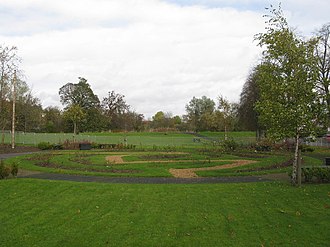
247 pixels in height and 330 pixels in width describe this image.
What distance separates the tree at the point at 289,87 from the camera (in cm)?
1177

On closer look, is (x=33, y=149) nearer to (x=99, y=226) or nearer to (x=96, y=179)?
(x=96, y=179)

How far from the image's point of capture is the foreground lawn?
281 inches

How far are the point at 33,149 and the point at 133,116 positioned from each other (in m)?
55.9

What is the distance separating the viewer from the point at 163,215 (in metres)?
8.60

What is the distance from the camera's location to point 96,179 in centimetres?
1403

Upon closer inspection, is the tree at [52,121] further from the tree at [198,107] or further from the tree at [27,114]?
the tree at [198,107]

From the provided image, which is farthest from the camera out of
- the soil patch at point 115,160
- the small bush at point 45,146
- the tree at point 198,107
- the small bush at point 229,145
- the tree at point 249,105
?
the tree at point 198,107

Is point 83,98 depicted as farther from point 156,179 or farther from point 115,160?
point 156,179

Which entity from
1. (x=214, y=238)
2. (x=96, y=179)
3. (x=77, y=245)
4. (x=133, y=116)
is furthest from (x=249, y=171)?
(x=133, y=116)

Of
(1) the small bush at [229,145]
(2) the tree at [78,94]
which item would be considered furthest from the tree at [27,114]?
(1) the small bush at [229,145]

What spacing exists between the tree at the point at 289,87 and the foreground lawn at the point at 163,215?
2.51 metres

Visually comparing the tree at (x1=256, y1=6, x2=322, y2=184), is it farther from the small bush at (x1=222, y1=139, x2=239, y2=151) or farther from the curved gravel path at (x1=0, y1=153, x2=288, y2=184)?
the small bush at (x1=222, y1=139, x2=239, y2=151)

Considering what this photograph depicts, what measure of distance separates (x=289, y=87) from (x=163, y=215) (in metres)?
7.25

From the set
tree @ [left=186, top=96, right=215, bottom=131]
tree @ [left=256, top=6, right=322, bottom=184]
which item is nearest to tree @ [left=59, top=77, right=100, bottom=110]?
tree @ [left=186, top=96, right=215, bottom=131]
